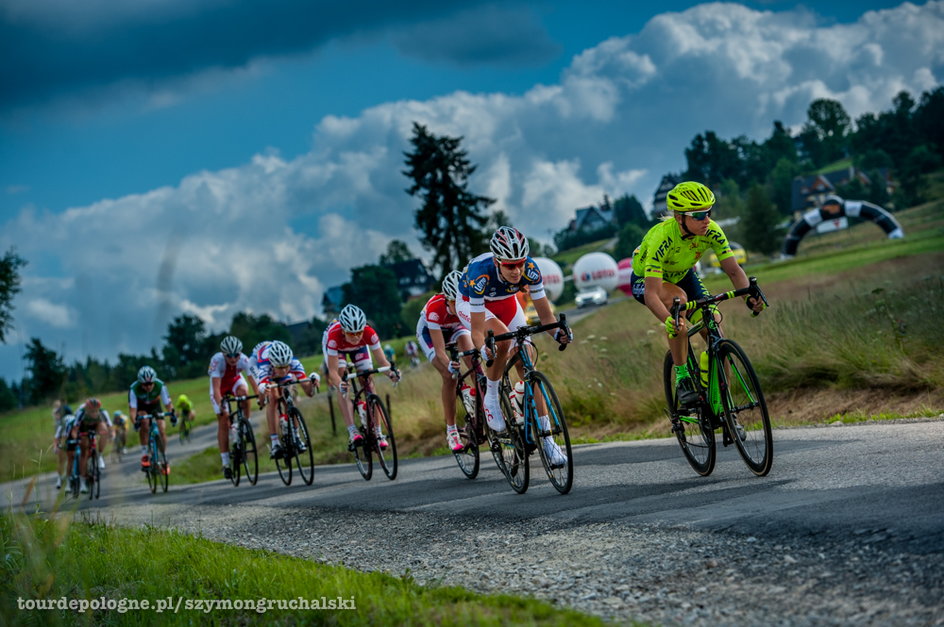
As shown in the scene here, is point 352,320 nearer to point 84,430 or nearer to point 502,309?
point 502,309

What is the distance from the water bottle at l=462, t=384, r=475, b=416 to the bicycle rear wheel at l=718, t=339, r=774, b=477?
360 centimetres

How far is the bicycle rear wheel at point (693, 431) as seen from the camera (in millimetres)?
7762

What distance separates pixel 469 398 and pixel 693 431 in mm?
3049

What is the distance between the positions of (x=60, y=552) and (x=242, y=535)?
294 centimetres

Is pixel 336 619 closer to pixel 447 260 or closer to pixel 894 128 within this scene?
pixel 447 260

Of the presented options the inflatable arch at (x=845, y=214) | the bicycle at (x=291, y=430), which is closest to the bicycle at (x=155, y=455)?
the bicycle at (x=291, y=430)

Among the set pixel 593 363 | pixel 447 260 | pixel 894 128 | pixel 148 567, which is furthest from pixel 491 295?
pixel 894 128

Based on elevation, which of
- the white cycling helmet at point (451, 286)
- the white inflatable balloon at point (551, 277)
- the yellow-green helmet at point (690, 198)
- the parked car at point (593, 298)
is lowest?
the white cycling helmet at point (451, 286)

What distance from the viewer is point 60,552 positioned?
6.41 meters

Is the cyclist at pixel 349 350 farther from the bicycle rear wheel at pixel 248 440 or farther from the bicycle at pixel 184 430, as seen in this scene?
the bicycle at pixel 184 430

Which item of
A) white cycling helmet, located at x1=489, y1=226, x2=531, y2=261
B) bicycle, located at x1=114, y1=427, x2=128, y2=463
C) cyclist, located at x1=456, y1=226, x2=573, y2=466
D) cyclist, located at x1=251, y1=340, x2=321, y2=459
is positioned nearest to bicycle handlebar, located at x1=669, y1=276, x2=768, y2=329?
cyclist, located at x1=456, y1=226, x2=573, y2=466

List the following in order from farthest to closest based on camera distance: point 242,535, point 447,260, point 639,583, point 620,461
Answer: point 447,260
point 620,461
point 242,535
point 639,583

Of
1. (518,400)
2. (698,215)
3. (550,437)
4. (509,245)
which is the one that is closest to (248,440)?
(518,400)

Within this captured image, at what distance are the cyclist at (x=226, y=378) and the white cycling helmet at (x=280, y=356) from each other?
2152 millimetres
